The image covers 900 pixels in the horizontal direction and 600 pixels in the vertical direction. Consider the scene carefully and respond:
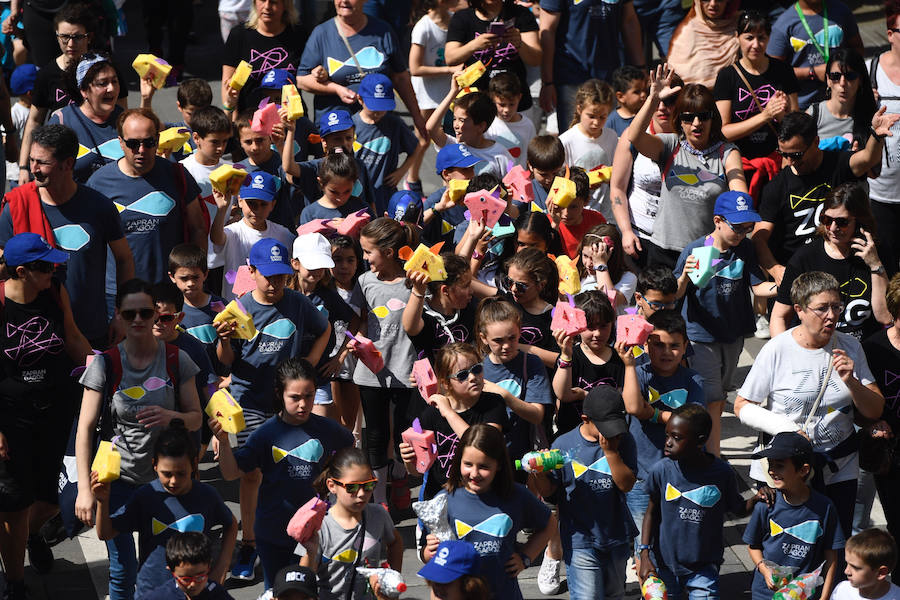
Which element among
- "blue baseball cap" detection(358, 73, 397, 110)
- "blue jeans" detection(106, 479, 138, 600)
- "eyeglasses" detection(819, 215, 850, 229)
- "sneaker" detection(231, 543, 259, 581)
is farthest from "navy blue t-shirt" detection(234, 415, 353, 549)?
"blue baseball cap" detection(358, 73, 397, 110)

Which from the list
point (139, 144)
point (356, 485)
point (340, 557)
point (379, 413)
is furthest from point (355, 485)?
point (139, 144)

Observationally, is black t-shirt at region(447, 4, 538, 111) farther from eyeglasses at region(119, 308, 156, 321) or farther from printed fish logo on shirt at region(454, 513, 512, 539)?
printed fish logo on shirt at region(454, 513, 512, 539)

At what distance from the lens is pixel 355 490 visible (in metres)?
6.13

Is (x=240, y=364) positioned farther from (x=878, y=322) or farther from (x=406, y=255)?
(x=878, y=322)

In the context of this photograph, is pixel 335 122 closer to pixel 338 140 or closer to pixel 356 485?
pixel 338 140

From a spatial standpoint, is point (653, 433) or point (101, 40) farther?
point (101, 40)

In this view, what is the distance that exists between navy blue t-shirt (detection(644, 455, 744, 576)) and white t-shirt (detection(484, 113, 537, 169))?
3.67 meters

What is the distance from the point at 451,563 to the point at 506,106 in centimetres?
483

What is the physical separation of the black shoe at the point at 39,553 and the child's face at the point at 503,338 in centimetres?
264

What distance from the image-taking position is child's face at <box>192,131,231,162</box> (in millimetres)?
8688

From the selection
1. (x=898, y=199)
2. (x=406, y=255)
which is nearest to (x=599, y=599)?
(x=406, y=255)

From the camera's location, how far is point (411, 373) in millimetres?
7609

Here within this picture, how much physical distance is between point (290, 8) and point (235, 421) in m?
4.81

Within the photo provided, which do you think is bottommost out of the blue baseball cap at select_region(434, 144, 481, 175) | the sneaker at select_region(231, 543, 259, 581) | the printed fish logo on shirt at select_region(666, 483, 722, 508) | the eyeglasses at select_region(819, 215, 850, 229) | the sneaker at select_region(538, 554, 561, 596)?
the sneaker at select_region(538, 554, 561, 596)
